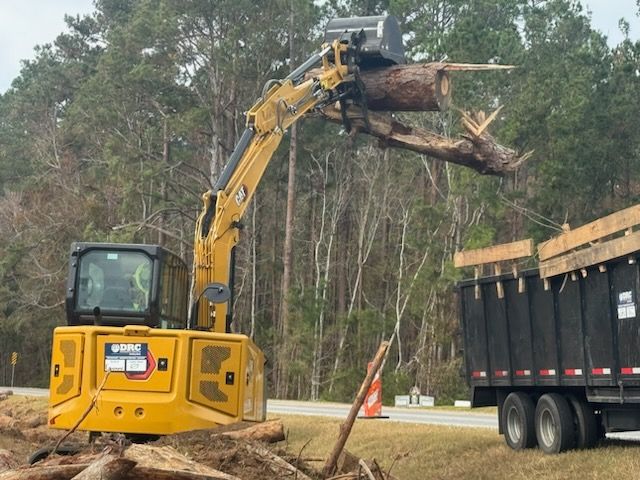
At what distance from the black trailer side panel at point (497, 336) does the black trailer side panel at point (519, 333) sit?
0.12m

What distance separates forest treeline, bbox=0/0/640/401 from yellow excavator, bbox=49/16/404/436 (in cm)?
2475

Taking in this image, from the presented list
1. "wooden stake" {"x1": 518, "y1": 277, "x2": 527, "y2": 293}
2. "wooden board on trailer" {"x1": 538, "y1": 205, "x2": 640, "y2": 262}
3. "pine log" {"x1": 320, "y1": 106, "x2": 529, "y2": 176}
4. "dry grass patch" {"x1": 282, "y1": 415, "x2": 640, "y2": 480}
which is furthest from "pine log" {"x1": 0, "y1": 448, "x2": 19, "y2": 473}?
"pine log" {"x1": 320, "y1": 106, "x2": 529, "y2": 176}

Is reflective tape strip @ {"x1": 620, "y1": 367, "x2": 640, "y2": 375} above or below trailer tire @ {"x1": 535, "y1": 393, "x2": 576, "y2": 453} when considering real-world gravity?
above

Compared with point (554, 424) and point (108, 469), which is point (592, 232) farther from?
point (108, 469)

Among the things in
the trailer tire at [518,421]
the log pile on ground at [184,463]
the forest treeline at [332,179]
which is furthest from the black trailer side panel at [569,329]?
the forest treeline at [332,179]

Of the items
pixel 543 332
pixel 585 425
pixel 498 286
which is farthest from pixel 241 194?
pixel 585 425

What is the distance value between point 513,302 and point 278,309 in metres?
36.1

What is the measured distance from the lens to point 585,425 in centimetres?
1282

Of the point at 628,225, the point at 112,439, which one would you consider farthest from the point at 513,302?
the point at 112,439

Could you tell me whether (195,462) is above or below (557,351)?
below

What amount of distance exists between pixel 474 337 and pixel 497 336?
0.71 metres

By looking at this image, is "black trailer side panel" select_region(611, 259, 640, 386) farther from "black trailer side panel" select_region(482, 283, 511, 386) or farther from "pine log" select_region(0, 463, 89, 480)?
"pine log" select_region(0, 463, 89, 480)

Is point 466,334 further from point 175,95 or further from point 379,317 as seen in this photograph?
point 175,95

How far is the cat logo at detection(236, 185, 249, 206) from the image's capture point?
48.0 feet
